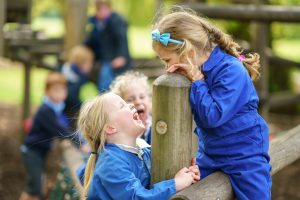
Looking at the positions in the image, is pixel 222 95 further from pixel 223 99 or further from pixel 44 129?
pixel 44 129

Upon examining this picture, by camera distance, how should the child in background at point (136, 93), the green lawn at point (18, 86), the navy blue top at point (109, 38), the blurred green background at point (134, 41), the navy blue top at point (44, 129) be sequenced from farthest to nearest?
the green lawn at point (18, 86) < the blurred green background at point (134, 41) < the navy blue top at point (109, 38) < the navy blue top at point (44, 129) < the child in background at point (136, 93)

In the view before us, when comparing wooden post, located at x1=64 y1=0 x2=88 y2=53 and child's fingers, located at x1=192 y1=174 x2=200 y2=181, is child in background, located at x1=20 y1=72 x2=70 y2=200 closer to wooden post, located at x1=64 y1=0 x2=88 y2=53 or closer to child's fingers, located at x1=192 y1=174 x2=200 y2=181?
wooden post, located at x1=64 y1=0 x2=88 y2=53

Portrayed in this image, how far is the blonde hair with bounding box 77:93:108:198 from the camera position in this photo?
9.97 ft

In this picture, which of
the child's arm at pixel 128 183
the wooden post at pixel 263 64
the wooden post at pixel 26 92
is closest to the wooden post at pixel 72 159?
the child's arm at pixel 128 183

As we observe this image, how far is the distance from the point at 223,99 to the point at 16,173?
638 centimetres

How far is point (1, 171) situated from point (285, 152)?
572cm

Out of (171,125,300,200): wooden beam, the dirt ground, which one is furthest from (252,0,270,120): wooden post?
(171,125,300,200): wooden beam

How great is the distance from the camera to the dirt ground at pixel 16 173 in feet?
25.7

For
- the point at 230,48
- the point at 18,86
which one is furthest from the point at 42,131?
the point at 18,86

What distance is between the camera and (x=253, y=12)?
7926 millimetres

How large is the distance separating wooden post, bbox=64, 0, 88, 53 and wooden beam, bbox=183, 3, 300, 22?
1255mm

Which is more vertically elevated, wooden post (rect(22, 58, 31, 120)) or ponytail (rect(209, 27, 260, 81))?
ponytail (rect(209, 27, 260, 81))

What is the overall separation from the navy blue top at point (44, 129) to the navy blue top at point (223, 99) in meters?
3.60

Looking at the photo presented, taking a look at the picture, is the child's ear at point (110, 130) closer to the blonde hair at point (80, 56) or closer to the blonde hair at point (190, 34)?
the blonde hair at point (190, 34)
